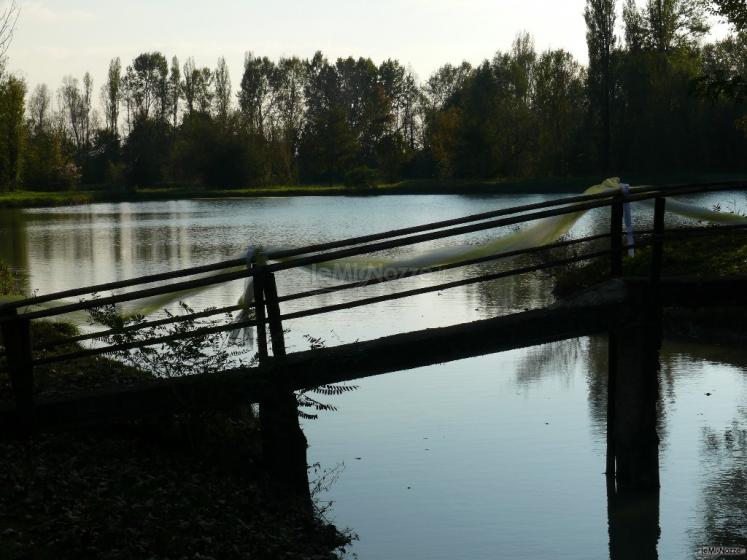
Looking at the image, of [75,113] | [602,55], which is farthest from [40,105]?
[602,55]

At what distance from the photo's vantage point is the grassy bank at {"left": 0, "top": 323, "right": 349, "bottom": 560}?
7.29m

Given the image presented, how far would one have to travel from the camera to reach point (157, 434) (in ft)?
33.0

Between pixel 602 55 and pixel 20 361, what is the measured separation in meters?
65.5

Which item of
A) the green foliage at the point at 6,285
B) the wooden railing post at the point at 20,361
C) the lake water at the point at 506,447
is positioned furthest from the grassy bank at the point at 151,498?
the green foliage at the point at 6,285

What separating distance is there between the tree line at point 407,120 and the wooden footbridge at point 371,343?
14.5 m

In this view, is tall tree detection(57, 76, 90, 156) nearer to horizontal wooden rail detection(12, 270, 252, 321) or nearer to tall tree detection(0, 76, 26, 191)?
tall tree detection(0, 76, 26, 191)

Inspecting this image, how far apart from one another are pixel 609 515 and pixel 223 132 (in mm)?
89934

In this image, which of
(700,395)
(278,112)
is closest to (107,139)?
(278,112)

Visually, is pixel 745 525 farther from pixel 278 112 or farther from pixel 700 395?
pixel 278 112

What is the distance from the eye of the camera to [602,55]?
69812 mm

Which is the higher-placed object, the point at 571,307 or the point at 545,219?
the point at 545,219

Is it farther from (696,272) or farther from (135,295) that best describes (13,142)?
(135,295)

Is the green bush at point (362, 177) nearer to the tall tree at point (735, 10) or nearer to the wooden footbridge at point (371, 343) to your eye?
the tall tree at point (735, 10)

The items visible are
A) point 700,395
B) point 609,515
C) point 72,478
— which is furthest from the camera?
point 700,395
